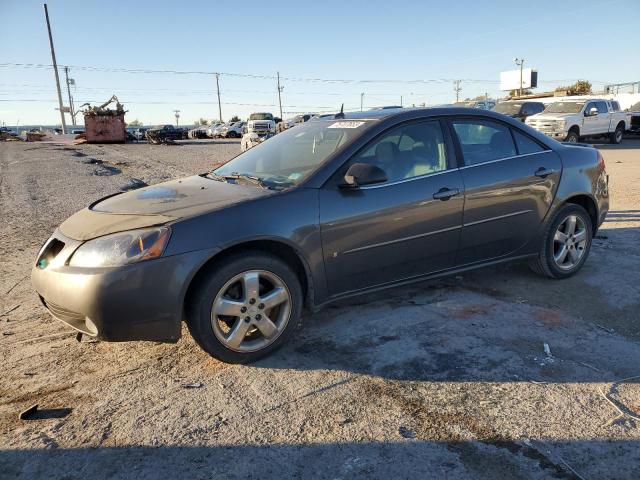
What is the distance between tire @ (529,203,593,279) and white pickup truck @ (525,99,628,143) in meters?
15.6

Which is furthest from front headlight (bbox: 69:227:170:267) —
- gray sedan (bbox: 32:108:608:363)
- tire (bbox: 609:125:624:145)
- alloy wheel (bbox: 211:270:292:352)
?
tire (bbox: 609:125:624:145)

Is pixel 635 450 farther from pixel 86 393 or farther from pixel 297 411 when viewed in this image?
pixel 86 393

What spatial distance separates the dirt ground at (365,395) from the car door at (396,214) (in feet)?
1.42

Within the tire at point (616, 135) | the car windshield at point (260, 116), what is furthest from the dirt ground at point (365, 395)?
the car windshield at point (260, 116)

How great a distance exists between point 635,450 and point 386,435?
1167mm

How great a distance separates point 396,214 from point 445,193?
0.50 meters

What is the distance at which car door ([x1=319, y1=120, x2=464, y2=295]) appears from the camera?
3.55m

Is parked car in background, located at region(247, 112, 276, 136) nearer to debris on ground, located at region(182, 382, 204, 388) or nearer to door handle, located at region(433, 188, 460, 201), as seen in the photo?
door handle, located at region(433, 188, 460, 201)

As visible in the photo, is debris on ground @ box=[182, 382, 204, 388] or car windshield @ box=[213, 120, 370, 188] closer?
debris on ground @ box=[182, 382, 204, 388]

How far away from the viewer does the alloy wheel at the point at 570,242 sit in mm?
4762

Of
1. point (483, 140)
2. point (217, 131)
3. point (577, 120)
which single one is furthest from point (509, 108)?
point (217, 131)

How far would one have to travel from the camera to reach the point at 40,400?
295cm

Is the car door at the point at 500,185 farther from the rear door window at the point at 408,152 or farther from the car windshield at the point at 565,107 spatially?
the car windshield at the point at 565,107

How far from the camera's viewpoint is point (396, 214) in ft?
12.2
